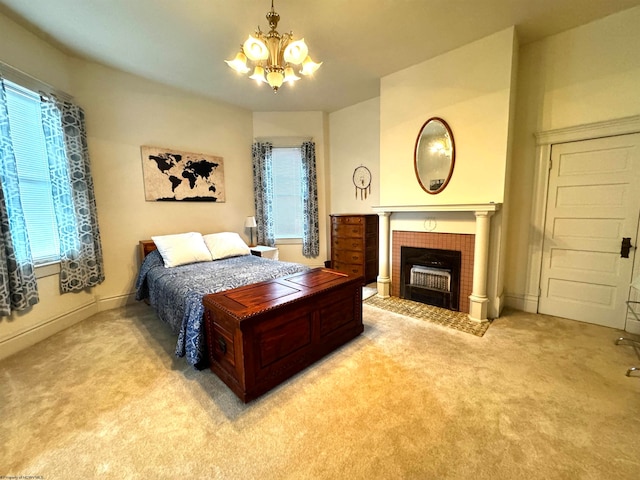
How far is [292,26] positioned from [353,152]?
2.38m

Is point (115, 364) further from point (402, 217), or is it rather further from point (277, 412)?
point (402, 217)

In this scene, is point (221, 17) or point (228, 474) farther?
point (221, 17)

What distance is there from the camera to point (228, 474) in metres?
1.25

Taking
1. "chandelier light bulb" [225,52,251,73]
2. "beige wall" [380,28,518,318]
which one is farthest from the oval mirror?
"chandelier light bulb" [225,52,251,73]

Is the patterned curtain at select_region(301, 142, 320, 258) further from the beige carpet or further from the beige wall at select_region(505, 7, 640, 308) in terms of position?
the beige wall at select_region(505, 7, 640, 308)

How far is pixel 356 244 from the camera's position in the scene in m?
4.05

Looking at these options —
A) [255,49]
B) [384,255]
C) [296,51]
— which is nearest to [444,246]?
[384,255]

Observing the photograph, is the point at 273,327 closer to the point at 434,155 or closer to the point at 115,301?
the point at 434,155

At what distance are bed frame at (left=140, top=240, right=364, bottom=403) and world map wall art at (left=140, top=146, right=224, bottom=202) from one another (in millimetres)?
2375

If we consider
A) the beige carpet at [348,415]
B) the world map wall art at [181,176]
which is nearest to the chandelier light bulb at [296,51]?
the beige carpet at [348,415]

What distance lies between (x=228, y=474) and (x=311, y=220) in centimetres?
387

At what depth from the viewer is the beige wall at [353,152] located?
4.34 meters

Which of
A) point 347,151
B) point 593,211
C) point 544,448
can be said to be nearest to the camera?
point 544,448

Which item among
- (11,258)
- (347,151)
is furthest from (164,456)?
(347,151)
